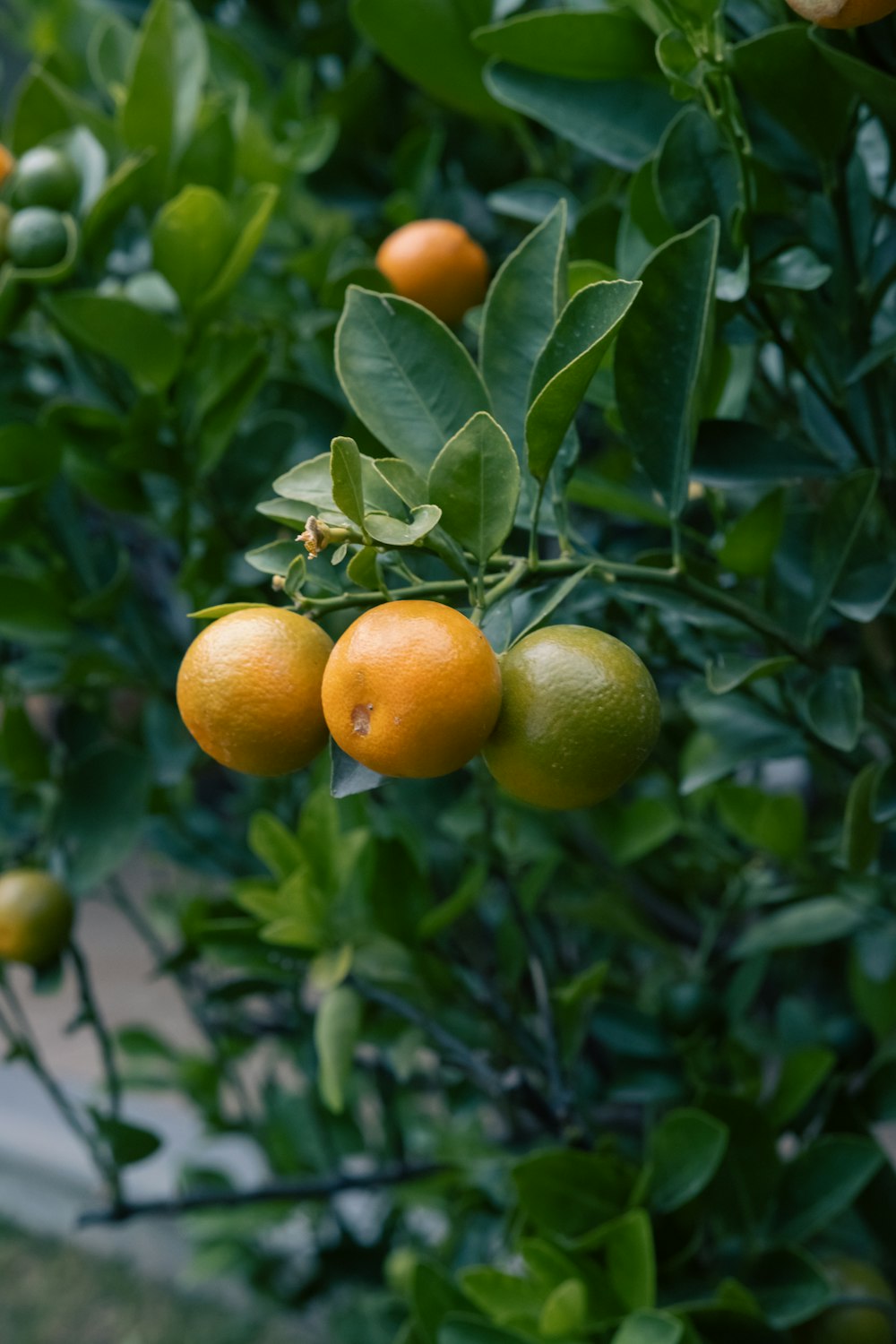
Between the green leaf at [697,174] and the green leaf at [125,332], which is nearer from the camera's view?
the green leaf at [697,174]

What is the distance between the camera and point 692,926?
3.34 feet

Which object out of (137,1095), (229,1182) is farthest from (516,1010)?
(137,1095)

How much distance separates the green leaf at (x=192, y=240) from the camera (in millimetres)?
595

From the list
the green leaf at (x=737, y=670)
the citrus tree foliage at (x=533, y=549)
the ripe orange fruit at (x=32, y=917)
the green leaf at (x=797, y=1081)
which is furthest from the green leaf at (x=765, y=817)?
the ripe orange fruit at (x=32, y=917)

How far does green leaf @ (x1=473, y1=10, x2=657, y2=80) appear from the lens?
1.66 ft

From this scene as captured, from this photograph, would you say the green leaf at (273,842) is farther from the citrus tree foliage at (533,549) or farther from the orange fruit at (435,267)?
the orange fruit at (435,267)

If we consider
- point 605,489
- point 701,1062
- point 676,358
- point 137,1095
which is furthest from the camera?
point 137,1095

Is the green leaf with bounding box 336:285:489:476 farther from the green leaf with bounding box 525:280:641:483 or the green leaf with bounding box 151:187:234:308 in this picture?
the green leaf with bounding box 151:187:234:308

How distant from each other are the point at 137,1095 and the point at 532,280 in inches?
88.3

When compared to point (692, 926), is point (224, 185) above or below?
above

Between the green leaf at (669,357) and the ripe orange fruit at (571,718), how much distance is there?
12 centimetres

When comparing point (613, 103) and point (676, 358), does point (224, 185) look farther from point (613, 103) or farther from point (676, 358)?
point (676, 358)

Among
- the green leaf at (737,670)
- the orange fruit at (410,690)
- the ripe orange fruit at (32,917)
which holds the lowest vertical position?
the ripe orange fruit at (32,917)

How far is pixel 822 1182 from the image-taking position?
0.69m
